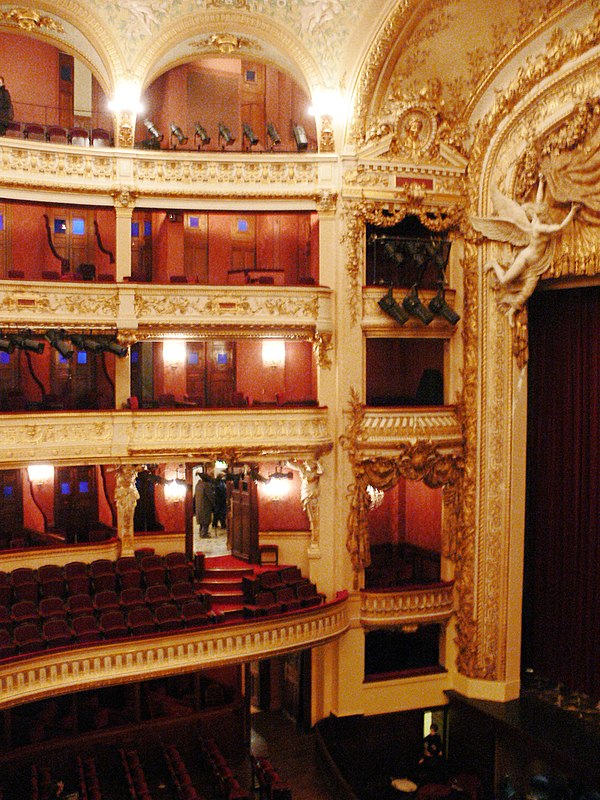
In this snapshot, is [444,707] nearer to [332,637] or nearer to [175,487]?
[332,637]

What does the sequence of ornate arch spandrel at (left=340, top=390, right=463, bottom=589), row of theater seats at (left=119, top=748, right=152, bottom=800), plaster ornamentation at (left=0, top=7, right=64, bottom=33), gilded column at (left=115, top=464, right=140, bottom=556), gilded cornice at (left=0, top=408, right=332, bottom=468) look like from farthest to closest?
ornate arch spandrel at (left=340, top=390, right=463, bottom=589), plaster ornamentation at (left=0, top=7, right=64, bottom=33), gilded column at (left=115, top=464, right=140, bottom=556), gilded cornice at (left=0, top=408, right=332, bottom=468), row of theater seats at (left=119, top=748, right=152, bottom=800)

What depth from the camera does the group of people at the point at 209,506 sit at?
686 inches

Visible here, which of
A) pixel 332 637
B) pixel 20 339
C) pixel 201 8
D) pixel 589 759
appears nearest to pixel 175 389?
pixel 20 339

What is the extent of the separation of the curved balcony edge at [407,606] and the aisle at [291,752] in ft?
7.81

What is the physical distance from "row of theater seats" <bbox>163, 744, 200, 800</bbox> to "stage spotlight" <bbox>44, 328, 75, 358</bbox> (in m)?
6.48

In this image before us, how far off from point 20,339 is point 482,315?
769 cm

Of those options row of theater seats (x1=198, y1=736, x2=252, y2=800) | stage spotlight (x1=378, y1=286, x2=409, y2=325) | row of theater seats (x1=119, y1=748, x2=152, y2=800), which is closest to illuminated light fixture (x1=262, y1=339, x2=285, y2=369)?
stage spotlight (x1=378, y1=286, x2=409, y2=325)

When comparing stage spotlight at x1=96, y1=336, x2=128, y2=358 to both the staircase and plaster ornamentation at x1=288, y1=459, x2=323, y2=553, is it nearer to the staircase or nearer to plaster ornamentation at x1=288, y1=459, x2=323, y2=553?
plaster ornamentation at x1=288, y1=459, x2=323, y2=553

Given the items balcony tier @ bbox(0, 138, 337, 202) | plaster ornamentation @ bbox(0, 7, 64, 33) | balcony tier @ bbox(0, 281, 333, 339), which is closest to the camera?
balcony tier @ bbox(0, 281, 333, 339)

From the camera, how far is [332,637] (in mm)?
13977

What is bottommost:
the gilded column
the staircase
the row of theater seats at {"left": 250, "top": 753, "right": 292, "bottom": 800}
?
the row of theater seats at {"left": 250, "top": 753, "right": 292, "bottom": 800}

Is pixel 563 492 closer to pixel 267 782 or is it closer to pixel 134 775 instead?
pixel 267 782

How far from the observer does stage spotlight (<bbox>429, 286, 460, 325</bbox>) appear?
1445cm

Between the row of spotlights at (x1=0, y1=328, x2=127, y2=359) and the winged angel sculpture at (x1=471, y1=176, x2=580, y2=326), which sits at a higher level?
the winged angel sculpture at (x1=471, y1=176, x2=580, y2=326)
